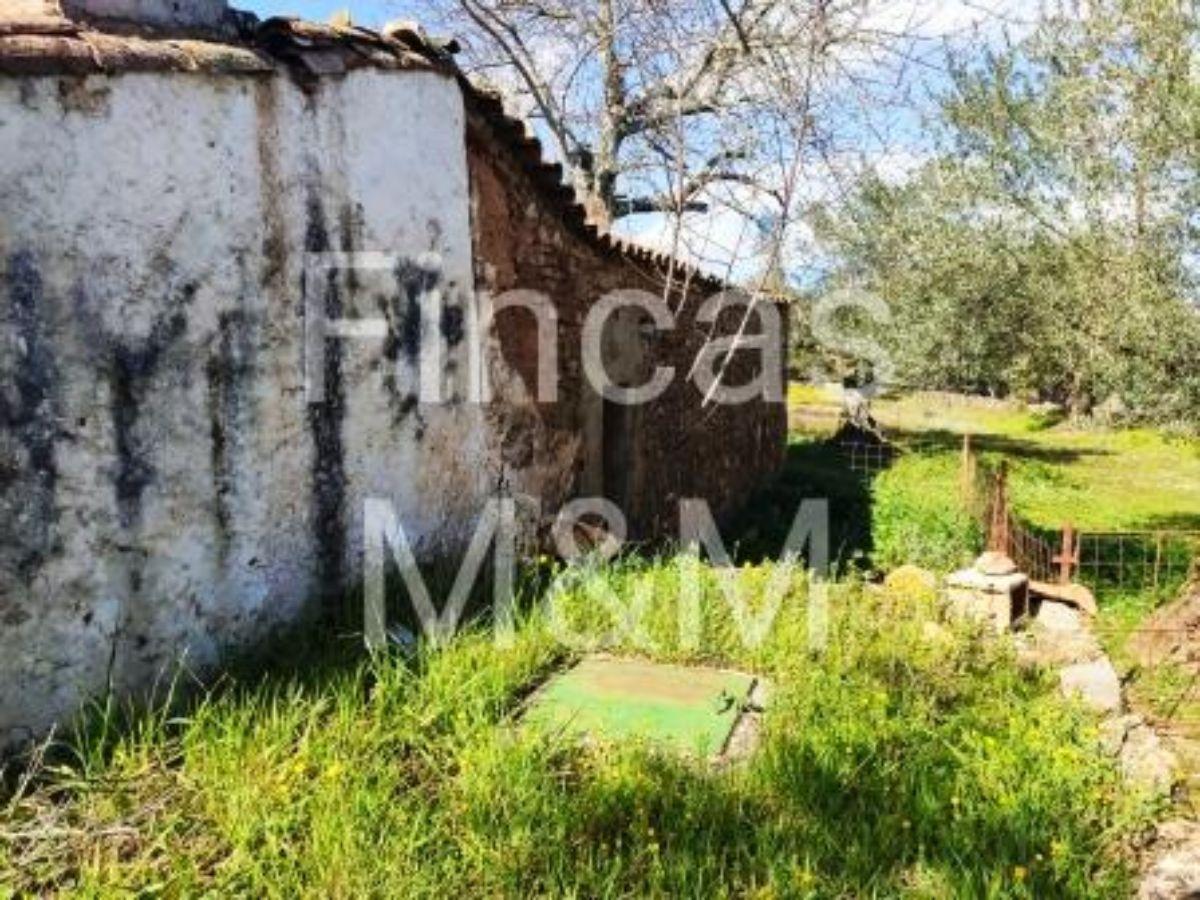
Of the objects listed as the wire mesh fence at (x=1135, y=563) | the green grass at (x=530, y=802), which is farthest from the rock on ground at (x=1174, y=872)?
the wire mesh fence at (x=1135, y=563)

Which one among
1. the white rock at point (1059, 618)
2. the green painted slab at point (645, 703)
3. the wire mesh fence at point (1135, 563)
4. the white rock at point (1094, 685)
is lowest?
the wire mesh fence at point (1135, 563)

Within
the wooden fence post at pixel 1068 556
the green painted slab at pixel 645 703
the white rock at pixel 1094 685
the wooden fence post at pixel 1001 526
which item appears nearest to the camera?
the green painted slab at pixel 645 703

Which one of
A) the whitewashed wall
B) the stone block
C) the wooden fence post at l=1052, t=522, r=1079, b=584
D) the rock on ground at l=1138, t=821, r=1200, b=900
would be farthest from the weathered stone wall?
the rock on ground at l=1138, t=821, r=1200, b=900

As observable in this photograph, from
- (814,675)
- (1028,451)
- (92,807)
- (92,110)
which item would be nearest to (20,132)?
(92,110)

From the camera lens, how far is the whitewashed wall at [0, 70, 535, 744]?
155 inches

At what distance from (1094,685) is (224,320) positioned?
452cm

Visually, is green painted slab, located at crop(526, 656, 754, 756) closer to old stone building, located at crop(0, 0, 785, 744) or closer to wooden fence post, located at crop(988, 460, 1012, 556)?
old stone building, located at crop(0, 0, 785, 744)

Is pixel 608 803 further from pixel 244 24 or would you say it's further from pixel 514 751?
pixel 244 24

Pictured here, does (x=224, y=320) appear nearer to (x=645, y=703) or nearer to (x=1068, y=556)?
(x=645, y=703)

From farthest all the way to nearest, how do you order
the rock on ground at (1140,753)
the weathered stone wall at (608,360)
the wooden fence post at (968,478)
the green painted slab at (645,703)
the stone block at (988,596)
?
the wooden fence post at (968,478), the weathered stone wall at (608,360), the stone block at (988,596), the green painted slab at (645,703), the rock on ground at (1140,753)

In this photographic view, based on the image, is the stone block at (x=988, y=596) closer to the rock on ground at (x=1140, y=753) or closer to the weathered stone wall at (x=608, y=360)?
the rock on ground at (x=1140, y=753)

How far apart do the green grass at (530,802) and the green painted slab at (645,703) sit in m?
0.15

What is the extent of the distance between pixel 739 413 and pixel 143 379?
35.0ft

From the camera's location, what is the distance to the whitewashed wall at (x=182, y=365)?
394cm
